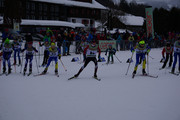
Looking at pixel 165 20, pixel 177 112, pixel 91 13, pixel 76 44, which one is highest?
pixel 91 13

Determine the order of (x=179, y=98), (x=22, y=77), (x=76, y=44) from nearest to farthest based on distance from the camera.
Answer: (x=179, y=98)
(x=22, y=77)
(x=76, y=44)

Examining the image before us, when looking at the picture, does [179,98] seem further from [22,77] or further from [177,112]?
[22,77]

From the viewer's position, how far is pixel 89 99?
251 inches

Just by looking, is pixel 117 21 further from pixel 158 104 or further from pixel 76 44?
pixel 158 104

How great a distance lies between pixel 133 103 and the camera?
19.6 feet

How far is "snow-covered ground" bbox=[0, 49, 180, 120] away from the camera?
510cm

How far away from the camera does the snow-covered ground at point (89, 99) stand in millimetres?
5102

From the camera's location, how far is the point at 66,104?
5.91 metres

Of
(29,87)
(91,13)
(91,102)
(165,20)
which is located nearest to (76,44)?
(29,87)

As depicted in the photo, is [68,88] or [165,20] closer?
[68,88]

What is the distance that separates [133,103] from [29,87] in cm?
445

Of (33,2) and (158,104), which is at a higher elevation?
(33,2)

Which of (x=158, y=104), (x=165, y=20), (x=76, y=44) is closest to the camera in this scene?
(x=158, y=104)

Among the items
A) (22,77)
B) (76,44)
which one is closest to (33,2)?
(76,44)
